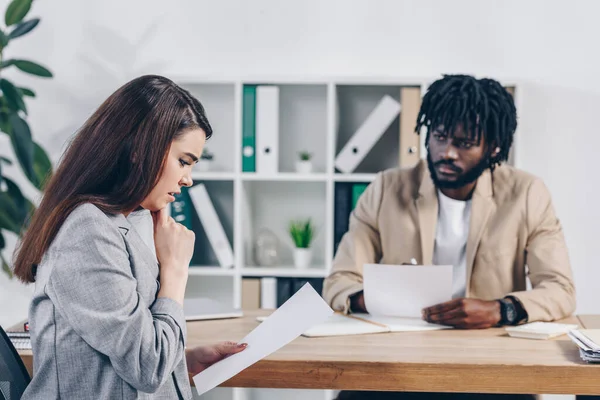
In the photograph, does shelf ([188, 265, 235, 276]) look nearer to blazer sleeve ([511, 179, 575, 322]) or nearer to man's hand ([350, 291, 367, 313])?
man's hand ([350, 291, 367, 313])

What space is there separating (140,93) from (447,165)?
1.29 m

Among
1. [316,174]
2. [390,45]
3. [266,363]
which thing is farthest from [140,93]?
[390,45]

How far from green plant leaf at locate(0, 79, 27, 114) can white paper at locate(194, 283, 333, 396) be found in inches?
82.3

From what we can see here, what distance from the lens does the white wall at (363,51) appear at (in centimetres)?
343

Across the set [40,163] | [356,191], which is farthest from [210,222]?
[40,163]

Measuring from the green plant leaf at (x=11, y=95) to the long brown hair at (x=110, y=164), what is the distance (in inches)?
83.6

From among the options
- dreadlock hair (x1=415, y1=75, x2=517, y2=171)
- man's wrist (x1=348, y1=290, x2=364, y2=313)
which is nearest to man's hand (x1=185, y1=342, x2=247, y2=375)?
man's wrist (x1=348, y1=290, x2=364, y2=313)

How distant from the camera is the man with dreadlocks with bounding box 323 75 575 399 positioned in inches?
90.4

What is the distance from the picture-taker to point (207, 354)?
1562mm

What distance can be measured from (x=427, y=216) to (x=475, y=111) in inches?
14.2

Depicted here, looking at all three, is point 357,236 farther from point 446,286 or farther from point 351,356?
point 351,356

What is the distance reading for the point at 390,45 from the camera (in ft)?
11.5

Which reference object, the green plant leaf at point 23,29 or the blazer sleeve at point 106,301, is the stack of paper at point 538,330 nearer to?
the blazer sleeve at point 106,301

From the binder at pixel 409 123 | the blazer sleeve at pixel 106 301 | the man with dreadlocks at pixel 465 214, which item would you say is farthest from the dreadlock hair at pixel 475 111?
the blazer sleeve at pixel 106 301
